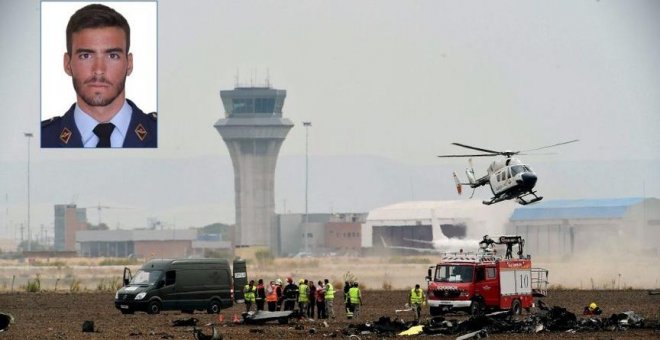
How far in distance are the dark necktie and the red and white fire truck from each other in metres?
14.2

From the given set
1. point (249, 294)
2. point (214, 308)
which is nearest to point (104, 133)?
point (249, 294)

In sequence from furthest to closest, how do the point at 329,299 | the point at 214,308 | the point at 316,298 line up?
the point at 214,308
the point at 316,298
the point at 329,299

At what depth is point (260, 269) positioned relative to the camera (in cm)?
11944

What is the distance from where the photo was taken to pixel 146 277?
2231 inches

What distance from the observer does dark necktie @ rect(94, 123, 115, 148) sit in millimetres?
46625

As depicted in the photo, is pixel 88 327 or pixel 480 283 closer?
pixel 88 327

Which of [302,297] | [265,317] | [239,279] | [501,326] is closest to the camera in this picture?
[501,326]

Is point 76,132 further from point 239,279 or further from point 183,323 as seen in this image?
point 239,279

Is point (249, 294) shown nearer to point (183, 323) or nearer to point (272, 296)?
point (272, 296)

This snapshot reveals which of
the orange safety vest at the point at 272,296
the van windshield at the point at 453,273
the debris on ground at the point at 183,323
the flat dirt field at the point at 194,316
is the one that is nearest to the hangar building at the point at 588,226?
the flat dirt field at the point at 194,316

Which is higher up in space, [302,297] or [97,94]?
[97,94]

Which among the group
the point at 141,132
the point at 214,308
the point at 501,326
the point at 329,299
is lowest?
the point at 501,326

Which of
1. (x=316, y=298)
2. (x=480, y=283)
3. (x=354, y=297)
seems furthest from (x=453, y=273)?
(x=316, y=298)

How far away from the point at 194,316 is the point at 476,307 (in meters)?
11.3
